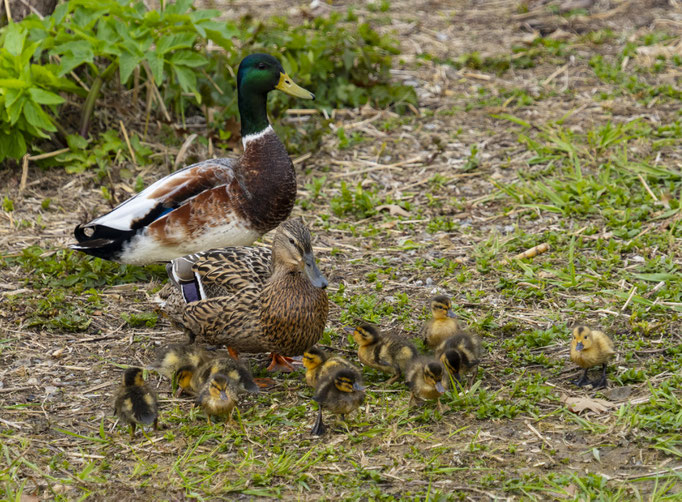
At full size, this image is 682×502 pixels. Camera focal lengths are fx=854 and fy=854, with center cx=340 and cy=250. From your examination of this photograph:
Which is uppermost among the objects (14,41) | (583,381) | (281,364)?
(14,41)

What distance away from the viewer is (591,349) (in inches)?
175

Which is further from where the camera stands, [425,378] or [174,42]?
[174,42]

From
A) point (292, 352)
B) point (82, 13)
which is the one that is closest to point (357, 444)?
point (292, 352)

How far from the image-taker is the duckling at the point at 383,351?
4.59 m

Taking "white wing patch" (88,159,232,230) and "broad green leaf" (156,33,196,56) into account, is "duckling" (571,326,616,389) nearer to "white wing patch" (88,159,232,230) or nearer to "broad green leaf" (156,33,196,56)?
"white wing patch" (88,159,232,230)

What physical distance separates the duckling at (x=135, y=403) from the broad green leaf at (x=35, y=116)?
294 cm

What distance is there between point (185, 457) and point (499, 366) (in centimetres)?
183

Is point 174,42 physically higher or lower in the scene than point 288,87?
higher

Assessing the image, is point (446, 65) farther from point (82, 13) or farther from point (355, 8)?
point (82, 13)

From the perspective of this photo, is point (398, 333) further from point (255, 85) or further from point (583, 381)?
point (255, 85)

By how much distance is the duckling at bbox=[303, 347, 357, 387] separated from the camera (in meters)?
4.48

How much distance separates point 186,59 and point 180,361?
9.90 ft

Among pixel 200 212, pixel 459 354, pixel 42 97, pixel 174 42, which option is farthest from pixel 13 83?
pixel 459 354

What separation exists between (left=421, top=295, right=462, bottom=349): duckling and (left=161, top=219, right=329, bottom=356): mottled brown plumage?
2.07 feet
